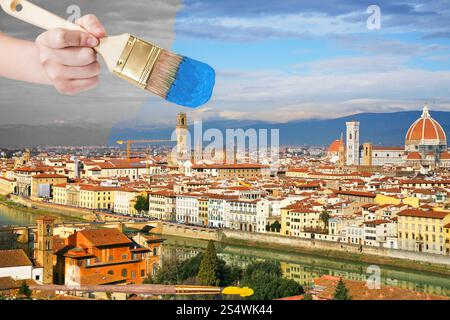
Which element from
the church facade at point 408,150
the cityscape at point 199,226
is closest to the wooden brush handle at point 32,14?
the cityscape at point 199,226

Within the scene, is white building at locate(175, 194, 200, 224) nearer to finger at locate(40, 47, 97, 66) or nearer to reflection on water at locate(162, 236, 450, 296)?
reflection on water at locate(162, 236, 450, 296)

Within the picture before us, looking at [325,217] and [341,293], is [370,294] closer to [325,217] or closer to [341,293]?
[341,293]

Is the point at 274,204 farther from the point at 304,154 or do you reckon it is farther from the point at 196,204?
the point at 304,154

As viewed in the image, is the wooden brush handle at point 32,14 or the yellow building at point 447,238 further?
the yellow building at point 447,238

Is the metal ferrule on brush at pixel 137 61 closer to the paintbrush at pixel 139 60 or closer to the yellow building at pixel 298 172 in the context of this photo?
the paintbrush at pixel 139 60

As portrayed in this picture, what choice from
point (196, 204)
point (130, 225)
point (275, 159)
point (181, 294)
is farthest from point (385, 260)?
point (275, 159)

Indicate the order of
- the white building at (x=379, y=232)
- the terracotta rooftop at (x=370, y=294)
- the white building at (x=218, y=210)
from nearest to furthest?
the terracotta rooftop at (x=370, y=294)
the white building at (x=379, y=232)
the white building at (x=218, y=210)

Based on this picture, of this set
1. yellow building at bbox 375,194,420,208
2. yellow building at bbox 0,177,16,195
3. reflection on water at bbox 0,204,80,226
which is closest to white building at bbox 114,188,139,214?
reflection on water at bbox 0,204,80,226
